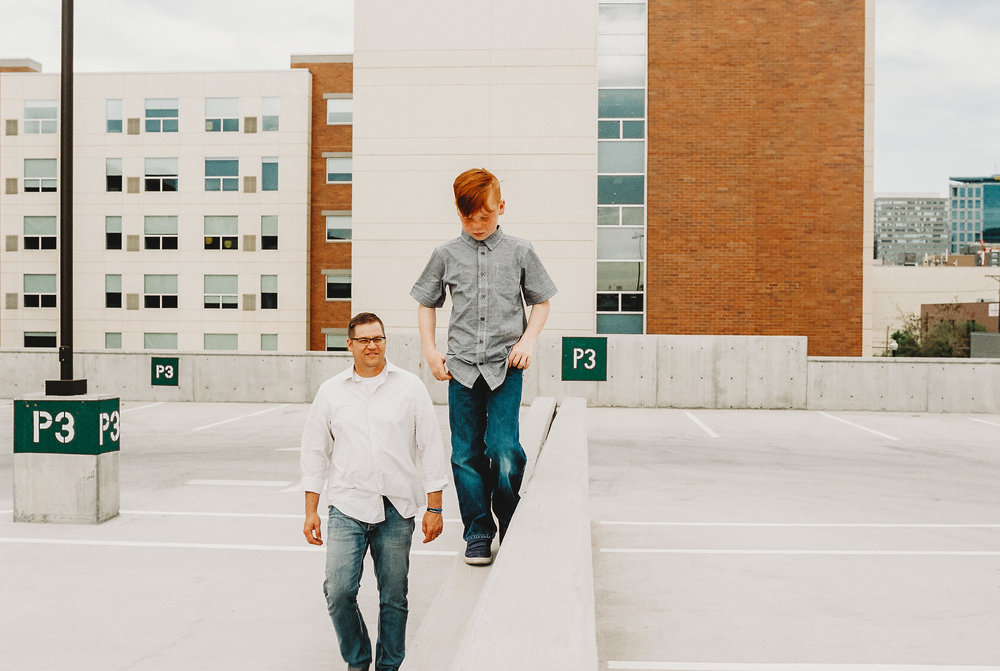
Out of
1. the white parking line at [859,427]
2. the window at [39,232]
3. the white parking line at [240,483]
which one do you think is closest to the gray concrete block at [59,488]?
the white parking line at [240,483]

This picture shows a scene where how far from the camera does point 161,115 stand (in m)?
43.0

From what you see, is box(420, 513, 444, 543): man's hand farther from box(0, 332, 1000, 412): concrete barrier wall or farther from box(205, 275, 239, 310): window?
box(205, 275, 239, 310): window

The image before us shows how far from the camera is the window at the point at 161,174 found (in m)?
43.2

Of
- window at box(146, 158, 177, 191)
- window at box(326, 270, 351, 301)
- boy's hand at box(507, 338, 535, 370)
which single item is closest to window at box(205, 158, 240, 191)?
window at box(146, 158, 177, 191)

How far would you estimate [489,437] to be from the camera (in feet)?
12.7

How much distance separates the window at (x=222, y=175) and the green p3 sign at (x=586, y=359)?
92.5 ft

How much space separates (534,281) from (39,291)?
48.0 meters

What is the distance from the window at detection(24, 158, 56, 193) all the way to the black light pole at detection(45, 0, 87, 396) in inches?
1658

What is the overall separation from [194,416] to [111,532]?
11439 millimetres

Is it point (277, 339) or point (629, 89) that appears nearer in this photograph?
point (629, 89)

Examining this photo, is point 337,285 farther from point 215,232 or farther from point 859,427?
point 859,427

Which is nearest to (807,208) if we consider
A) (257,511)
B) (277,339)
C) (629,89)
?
(629,89)

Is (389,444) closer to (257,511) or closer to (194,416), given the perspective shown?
(257,511)

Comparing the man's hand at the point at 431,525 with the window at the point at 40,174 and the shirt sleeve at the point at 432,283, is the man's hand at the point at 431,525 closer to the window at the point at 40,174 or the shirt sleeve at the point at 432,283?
the shirt sleeve at the point at 432,283
